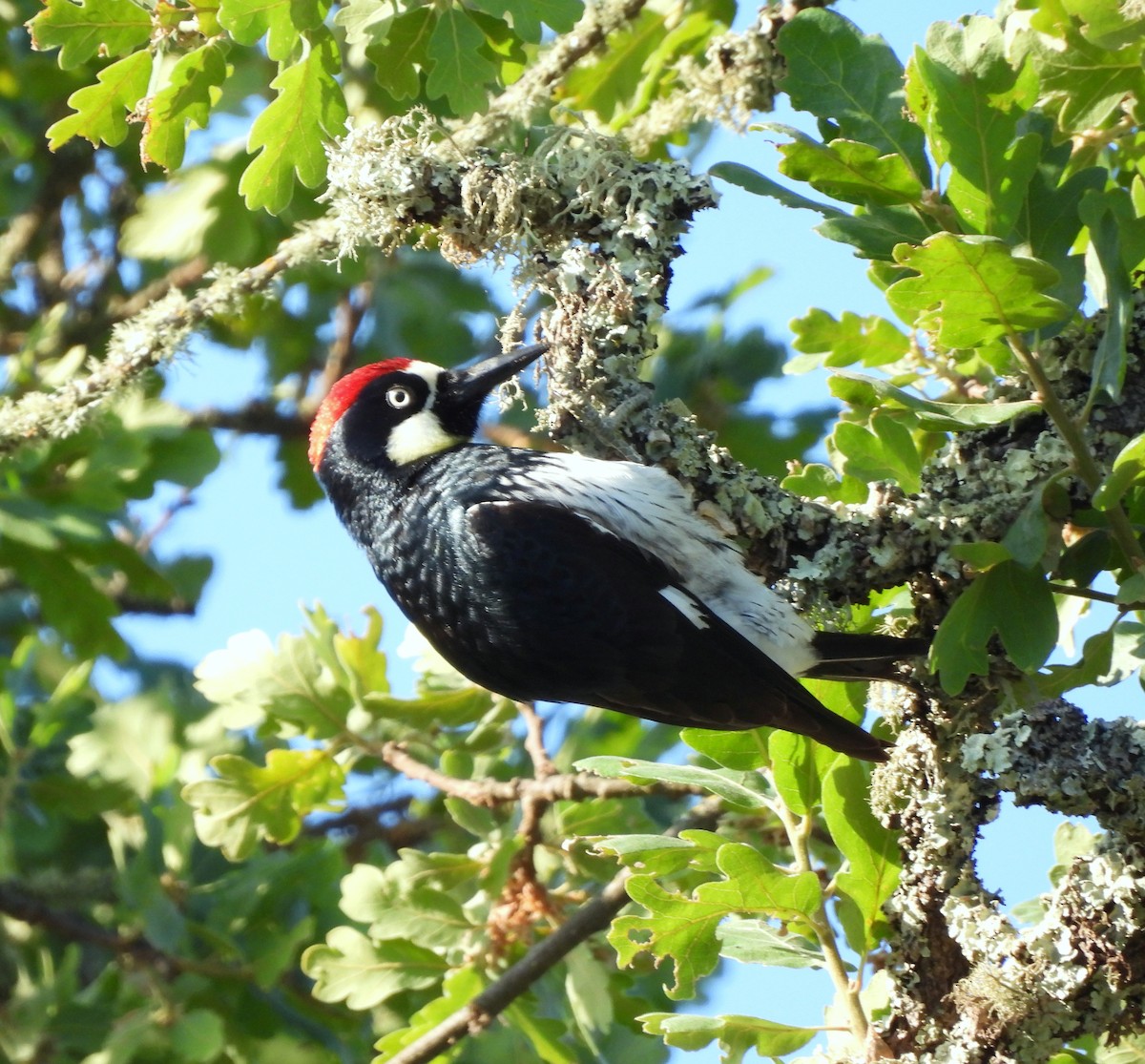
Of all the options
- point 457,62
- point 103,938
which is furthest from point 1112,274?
point 103,938

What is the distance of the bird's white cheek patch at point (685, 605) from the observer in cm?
289

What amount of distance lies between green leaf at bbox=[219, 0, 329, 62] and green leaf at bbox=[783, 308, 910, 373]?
1.05 meters

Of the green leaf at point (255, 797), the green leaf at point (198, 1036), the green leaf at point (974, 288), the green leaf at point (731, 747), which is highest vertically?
the green leaf at point (255, 797)

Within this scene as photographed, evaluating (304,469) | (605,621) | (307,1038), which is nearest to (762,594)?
(605,621)

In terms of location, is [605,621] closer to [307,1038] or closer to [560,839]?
[560,839]

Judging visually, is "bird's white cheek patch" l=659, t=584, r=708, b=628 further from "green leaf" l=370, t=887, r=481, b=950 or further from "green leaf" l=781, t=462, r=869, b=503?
"green leaf" l=370, t=887, r=481, b=950

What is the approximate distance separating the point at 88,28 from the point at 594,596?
1.34 meters

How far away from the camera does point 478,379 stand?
323cm

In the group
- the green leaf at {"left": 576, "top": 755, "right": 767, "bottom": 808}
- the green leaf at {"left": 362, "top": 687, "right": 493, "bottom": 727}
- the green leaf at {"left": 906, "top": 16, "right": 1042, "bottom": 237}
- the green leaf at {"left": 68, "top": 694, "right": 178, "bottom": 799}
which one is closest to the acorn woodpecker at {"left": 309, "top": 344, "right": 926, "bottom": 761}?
the green leaf at {"left": 576, "top": 755, "right": 767, "bottom": 808}

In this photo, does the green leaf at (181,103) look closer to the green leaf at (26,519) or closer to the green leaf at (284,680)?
the green leaf at (284,680)

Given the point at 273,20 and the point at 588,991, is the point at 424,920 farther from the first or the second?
the point at 273,20

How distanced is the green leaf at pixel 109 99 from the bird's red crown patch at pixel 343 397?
922 millimetres

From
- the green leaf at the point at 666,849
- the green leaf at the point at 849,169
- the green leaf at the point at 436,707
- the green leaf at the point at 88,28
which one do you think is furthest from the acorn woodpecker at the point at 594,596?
the green leaf at the point at 88,28

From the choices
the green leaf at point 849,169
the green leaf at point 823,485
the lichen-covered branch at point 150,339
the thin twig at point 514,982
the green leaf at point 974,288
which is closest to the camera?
the green leaf at point 974,288
